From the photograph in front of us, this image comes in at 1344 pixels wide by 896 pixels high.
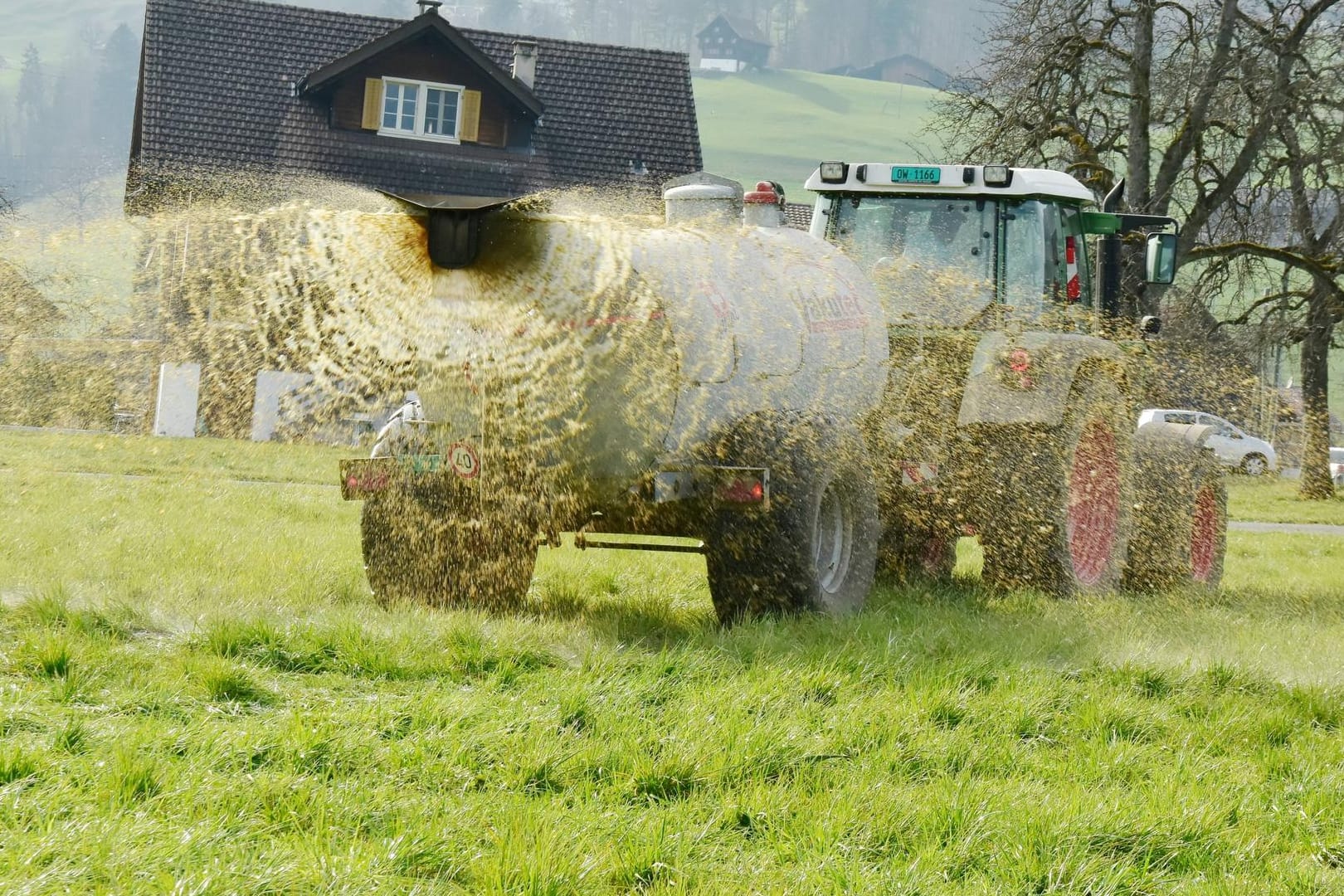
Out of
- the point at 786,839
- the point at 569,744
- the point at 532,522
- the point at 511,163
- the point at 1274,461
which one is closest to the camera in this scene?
the point at 786,839

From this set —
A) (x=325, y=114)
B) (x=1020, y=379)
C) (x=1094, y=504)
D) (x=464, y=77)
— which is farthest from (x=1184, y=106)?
(x=1020, y=379)

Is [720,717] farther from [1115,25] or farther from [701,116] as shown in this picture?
[701,116]

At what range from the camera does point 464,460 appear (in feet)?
20.5

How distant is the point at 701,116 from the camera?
447 feet

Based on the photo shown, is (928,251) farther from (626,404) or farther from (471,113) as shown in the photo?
(471,113)

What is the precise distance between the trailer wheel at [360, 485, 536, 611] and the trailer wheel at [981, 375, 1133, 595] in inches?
109

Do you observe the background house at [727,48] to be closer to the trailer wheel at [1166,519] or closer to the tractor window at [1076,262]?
the trailer wheel at [1166,519]

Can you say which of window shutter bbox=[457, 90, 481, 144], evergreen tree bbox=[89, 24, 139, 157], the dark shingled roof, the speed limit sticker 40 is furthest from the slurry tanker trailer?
evergreen tree bbox=[89, 24, 139, 157]

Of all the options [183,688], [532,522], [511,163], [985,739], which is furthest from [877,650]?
[511,163]

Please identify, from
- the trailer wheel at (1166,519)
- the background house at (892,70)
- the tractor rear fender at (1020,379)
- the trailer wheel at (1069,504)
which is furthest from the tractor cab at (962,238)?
the background house at (892,70)

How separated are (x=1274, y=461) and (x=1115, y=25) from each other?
68.3ft

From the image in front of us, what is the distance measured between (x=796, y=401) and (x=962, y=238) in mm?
2388

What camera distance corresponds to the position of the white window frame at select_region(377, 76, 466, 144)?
27625 mm

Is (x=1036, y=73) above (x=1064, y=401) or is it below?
above
